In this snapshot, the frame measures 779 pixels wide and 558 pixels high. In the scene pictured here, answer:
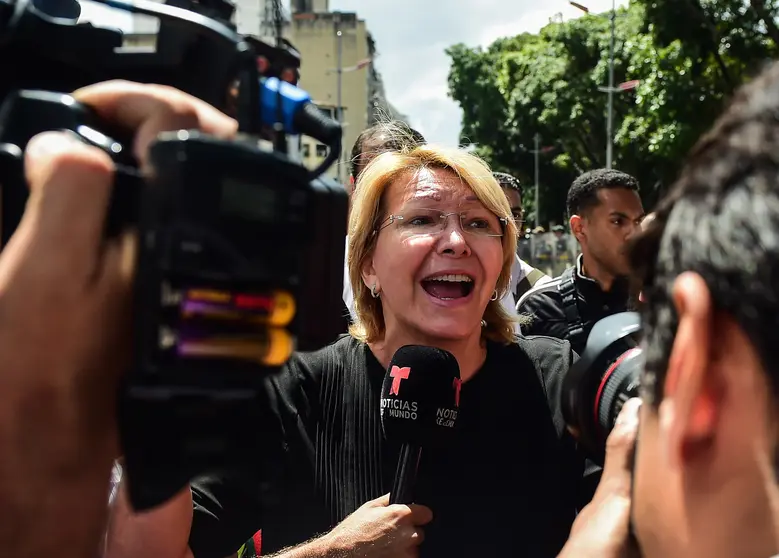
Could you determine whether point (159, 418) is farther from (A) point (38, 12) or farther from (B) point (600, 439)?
(B) point (600, 439)

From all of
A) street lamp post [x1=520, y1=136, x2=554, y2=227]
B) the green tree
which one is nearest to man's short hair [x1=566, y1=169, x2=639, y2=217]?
the green tree

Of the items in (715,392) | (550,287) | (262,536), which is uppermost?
(550,287)

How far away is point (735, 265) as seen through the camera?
918 mm

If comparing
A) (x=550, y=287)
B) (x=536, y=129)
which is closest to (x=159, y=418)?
(x=550, y=287)

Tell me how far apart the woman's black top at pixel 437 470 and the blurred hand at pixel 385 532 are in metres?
0.24

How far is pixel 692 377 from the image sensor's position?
3.11ft

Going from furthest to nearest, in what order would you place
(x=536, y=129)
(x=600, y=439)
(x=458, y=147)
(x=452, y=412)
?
1. (x=536, y=129)
2. (x=458, y=147)
3. (x=452, y=412)
4. (x=600, y=439)

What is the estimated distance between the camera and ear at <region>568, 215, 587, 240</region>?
18.1 ft

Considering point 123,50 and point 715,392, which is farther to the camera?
point 123,50

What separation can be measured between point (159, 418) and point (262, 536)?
4.94ft

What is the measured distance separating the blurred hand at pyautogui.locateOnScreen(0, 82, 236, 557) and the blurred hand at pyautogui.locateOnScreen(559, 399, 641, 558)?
76cm

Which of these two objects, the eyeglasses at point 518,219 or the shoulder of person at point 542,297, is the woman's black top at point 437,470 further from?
the shoulder of person at point 542,297

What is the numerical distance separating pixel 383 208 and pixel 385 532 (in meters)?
1.08

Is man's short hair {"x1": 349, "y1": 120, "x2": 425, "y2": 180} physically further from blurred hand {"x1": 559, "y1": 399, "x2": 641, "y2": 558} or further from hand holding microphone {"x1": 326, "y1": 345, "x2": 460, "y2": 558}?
blurred hand {"x1": 559, "y1": 399, "x2": 641, "y2": 558}
